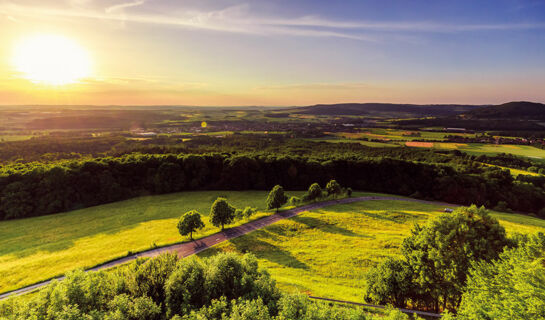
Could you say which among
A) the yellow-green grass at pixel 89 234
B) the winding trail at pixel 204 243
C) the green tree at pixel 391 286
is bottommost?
the yellow-green grass at pixel 89 234

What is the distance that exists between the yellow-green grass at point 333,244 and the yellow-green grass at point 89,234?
527 inches

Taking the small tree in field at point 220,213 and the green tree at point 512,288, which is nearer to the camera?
the green tree at point 512,288

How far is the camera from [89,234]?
179 feet

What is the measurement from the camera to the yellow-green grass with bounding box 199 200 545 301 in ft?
112

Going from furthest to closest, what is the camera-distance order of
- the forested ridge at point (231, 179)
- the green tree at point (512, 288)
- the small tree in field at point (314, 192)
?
the forested ridge at point (231, 179) → the small tree in field at point (314, 192) → the green tree at point (512, 288)

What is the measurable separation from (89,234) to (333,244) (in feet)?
189

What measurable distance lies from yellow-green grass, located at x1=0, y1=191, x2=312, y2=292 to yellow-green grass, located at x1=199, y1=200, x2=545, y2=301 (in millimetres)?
13379

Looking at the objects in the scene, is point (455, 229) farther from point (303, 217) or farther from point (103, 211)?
point (103, 211)

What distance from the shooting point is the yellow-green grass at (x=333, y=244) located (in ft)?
112

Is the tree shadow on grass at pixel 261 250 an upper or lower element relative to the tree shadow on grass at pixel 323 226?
lower

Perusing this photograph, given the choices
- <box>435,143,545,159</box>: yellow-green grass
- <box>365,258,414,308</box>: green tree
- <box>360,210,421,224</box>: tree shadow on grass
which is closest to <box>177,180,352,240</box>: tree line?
<box>360,210,421,224</box>: tree shadow on grass

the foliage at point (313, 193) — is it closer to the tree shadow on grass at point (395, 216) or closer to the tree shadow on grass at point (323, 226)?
the tree shadow on grass at point (323, 226)

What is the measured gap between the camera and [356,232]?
52.6m

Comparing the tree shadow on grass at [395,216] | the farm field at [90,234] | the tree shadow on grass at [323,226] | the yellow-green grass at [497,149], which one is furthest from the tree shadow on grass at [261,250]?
the yellow-green grass at [497,149]
